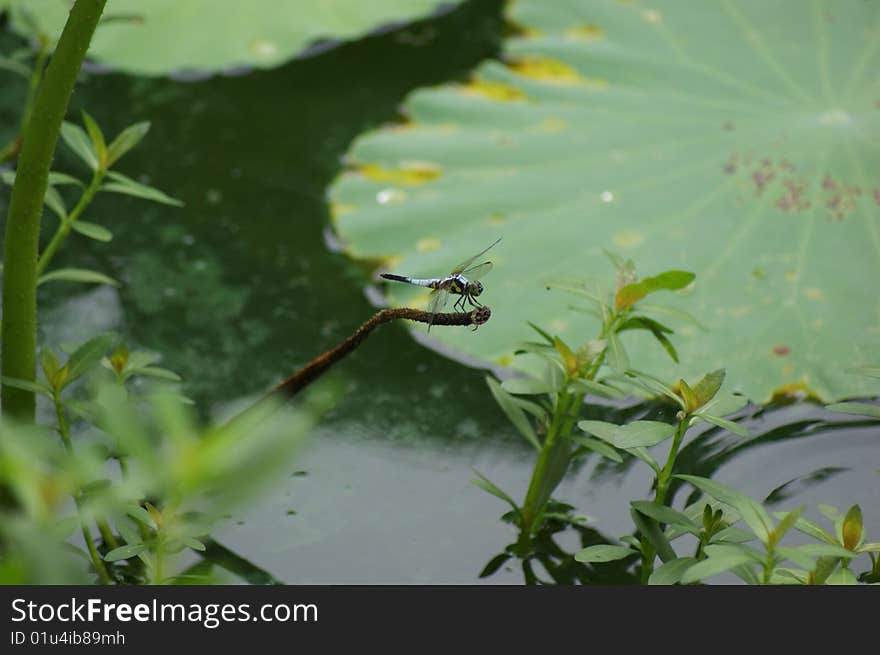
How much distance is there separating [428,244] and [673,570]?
85 centimetres

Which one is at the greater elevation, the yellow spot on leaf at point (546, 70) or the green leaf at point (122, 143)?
the yellow spot on leaf at point (546, 70)

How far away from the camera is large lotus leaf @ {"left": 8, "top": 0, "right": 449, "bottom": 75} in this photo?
2.26 m

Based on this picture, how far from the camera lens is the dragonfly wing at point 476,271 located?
116cm

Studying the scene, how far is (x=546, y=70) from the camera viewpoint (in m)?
2.20

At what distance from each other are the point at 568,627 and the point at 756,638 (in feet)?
0.55

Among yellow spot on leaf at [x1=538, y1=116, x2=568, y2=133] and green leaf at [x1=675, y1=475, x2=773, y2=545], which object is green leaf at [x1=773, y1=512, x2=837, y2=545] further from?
yellow spot on leaf at [x1=538, y1=116, x2=568, y2=133]

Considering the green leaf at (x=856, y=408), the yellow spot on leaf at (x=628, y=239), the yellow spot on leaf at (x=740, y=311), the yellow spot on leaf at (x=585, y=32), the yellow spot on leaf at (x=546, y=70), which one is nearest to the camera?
the green leaf at (x=856, y=408)

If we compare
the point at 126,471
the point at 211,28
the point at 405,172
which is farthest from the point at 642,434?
the point at 211,28

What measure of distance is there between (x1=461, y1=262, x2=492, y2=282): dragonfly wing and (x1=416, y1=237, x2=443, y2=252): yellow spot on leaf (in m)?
0.58

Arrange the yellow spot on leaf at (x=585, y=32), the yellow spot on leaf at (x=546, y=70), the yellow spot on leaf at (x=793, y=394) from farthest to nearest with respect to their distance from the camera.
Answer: the yellow spot on leaf at (x=585, y=32), the yellow spot on leaf at (x=546, y=70), the yellow spot on leaf at (x=793, y=394)

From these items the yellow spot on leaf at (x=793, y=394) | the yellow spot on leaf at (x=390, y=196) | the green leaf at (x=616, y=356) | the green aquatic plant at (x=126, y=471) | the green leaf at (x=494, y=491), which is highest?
the yellow spot on leaf at (x=390, y=196)

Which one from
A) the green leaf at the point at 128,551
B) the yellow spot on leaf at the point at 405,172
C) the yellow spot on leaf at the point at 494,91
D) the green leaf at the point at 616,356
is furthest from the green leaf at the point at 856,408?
the yellow spot on leaf at the point at 494,91

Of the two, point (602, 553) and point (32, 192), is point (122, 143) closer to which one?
point (32, 192)

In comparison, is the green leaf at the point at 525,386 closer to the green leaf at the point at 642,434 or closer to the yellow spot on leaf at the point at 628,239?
the green leaf at the point at 642,434
